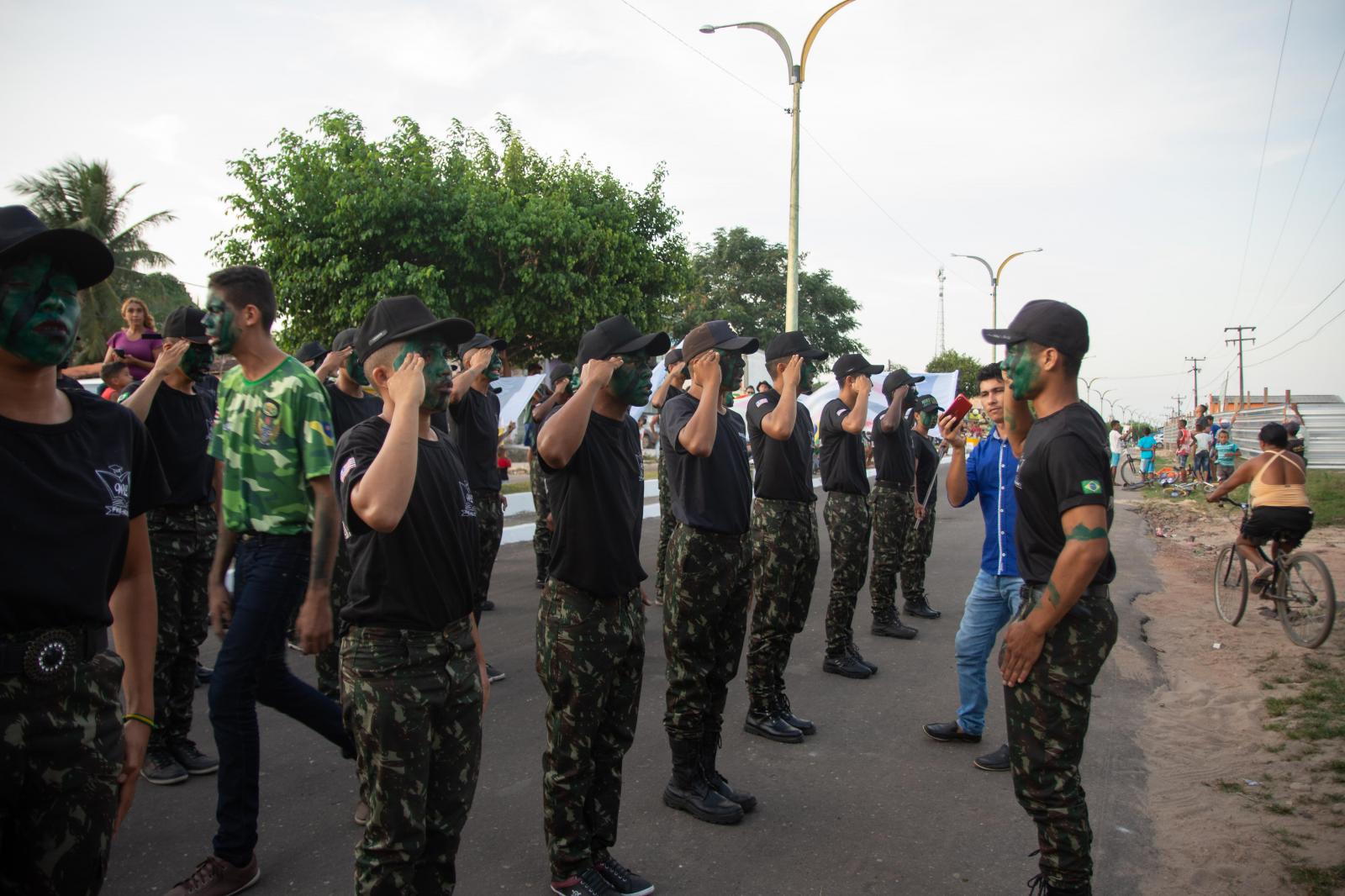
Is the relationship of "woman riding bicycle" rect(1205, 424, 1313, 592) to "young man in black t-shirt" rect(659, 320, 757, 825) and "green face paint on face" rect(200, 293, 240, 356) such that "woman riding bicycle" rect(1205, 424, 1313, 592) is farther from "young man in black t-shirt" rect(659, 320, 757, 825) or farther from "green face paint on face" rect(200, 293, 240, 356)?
"green face paint on face" rect(200, 293, 240, 356)

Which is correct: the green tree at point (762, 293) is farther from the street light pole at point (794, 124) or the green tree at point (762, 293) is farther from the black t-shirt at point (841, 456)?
the black t-shirt at point (841, 456)

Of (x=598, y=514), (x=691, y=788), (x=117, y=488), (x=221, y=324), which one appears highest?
(x=221, y=324)

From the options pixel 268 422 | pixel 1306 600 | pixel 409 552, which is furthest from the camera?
pixel 1306 600

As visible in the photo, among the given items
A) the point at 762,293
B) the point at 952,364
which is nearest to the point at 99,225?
the point at 762,293

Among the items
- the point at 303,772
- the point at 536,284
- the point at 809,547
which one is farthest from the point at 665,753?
the point at 536,284

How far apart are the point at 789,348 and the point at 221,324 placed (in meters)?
3.01

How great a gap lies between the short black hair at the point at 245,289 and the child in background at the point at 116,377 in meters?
2.92

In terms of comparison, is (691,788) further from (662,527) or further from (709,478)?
(662,527)

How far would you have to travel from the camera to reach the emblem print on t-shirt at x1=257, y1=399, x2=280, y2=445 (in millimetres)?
3543

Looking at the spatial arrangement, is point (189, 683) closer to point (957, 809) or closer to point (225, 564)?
point (225, 564)

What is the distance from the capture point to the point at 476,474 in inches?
267

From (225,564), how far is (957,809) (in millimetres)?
3396

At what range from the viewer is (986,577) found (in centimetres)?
493

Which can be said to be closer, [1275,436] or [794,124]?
[1275,436]
